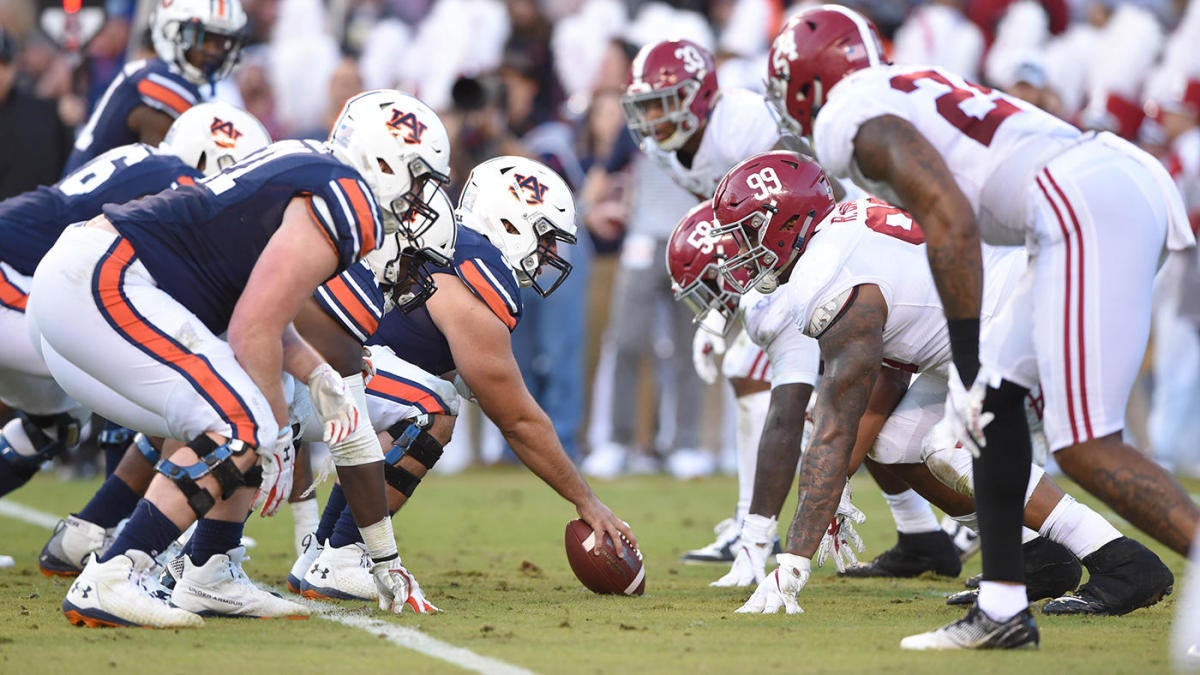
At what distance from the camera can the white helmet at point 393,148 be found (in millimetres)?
5262

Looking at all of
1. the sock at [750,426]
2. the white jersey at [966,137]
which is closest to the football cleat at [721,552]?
the sock at [750,426]

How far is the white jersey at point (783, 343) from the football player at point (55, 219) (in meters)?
2.25

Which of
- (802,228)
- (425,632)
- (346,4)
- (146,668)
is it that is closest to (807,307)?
(802,228)

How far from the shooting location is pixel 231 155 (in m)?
6.90

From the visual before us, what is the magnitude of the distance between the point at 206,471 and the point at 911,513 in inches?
122

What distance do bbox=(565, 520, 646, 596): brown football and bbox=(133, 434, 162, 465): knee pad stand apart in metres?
1.71

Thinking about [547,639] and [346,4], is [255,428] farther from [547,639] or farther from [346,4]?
[346,4]

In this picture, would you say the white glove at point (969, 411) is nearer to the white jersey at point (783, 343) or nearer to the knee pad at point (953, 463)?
the knee pad at point (953, 463)

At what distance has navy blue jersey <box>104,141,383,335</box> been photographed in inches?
193

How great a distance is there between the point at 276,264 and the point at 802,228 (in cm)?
209

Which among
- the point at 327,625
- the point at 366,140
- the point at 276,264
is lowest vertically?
the point at 327,625

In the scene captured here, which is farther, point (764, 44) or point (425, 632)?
point (764, 44)

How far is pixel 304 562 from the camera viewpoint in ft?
20.1

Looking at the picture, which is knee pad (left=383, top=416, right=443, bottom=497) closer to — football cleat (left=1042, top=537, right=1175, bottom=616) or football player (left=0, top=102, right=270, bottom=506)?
football player (left=0, top=102, right=270, bottom=506)
